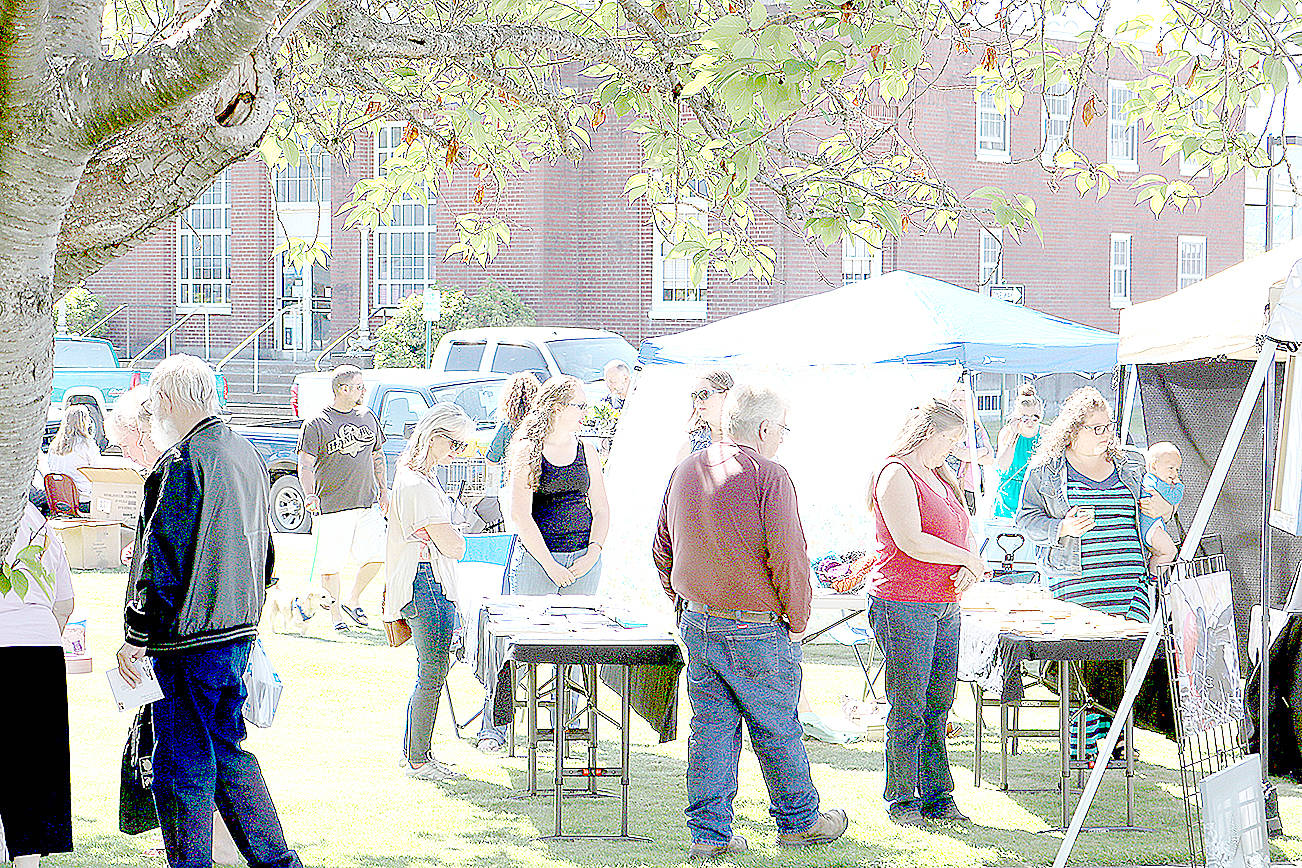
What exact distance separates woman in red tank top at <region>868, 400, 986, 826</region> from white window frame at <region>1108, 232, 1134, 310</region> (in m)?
30.7

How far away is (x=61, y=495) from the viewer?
12977 mm

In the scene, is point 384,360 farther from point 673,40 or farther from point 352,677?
point 673,40

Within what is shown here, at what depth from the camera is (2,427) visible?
9.19 ft

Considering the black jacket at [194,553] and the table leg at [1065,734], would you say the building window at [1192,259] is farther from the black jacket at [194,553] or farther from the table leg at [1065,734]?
the black jacket at [194,553]

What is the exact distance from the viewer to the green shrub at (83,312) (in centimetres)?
3212

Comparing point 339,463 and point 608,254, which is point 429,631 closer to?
point 339,463

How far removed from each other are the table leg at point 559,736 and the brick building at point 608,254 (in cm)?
2111

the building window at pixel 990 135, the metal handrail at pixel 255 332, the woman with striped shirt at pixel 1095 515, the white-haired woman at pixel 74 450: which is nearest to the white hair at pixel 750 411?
the woman with striped shirt at pixel 1095 515

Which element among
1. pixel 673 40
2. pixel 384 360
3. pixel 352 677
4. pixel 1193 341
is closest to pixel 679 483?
pixel 673 40

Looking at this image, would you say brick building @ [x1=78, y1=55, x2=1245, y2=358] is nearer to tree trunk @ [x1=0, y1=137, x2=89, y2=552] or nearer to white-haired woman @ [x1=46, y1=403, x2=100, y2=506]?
white-haired woman @ [x1=46, y1=403, x2=100, y2=506]

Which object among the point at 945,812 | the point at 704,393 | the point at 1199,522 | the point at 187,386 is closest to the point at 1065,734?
the point at 945,812

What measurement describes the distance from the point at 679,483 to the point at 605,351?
1490 cm

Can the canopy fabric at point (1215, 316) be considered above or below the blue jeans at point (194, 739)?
above

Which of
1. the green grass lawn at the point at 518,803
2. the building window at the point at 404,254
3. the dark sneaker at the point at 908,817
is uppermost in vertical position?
the building window at the point at 404,254
